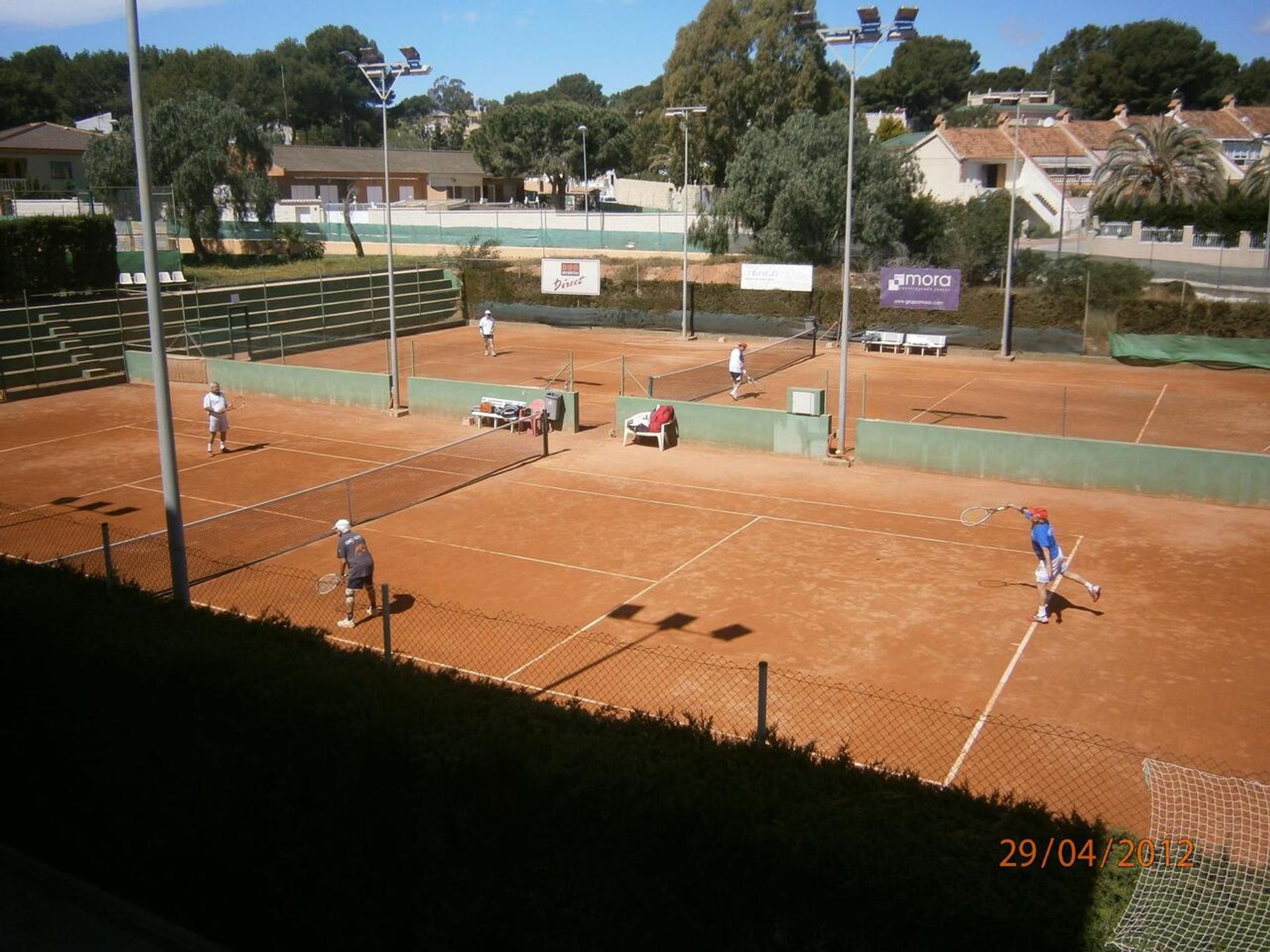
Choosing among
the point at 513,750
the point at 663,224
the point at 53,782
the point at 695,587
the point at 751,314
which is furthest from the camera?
the point at 663,224

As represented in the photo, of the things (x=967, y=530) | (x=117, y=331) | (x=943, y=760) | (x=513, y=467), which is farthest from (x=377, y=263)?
(x=943, y=760)

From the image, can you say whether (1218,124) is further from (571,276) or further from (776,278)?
(571,276)

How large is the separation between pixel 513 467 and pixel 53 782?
15.9 metres

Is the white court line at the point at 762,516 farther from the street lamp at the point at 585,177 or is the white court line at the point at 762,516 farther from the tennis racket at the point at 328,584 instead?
the street lamp at the point at 585,177

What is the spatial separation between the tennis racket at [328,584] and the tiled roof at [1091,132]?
7492 centimetres

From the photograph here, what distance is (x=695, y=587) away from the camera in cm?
1642

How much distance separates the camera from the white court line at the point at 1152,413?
26266 mm

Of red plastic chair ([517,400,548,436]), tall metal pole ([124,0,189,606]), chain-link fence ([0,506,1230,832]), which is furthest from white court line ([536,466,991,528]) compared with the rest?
tall metal pole ([124,0,189,606])

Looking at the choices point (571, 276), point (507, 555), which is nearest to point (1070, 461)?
point (507, 555)

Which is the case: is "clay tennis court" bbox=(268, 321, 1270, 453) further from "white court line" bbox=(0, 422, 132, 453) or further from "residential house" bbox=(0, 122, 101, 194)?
"residential house" bbox=(0, 122, 101, 194)

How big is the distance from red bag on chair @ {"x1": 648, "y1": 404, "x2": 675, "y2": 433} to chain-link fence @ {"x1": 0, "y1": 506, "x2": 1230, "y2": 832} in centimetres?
1080

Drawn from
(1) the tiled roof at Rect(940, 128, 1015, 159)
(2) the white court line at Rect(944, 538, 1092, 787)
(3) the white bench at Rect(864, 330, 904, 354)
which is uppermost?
(1) the tiled roof at Rect(940, 128, 1015, 159)

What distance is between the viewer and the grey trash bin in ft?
88.7

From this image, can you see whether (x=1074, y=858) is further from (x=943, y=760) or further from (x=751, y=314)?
(x=751, y=314)
